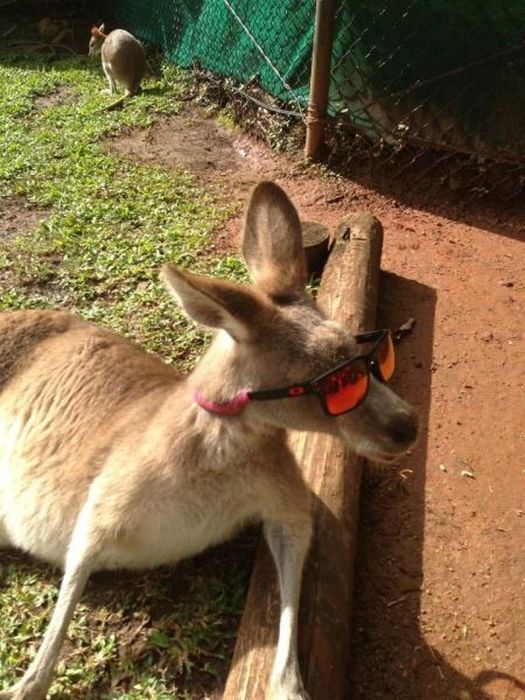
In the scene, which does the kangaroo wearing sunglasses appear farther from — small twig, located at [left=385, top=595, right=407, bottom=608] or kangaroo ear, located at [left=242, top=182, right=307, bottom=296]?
small twig, located at [left=385, top=595, right=407, bottom=608]

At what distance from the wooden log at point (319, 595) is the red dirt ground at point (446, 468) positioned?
0.76ft

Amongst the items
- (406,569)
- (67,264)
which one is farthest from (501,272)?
(67,264)

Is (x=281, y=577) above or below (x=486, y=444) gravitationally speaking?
above

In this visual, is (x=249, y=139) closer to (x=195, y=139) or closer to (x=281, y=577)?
(x=195, y=139)

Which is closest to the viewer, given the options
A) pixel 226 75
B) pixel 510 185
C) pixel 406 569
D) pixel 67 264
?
pixel 406 569

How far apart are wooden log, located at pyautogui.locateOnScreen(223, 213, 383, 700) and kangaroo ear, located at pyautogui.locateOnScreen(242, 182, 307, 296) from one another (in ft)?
2.67

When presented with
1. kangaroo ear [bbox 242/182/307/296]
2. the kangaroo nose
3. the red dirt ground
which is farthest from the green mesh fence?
the kangaroo nose

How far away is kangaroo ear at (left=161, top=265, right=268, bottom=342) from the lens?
1850mm

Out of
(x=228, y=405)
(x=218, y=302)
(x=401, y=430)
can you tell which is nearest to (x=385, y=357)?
(x=401, y=430)

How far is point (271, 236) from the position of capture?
8.09 ft

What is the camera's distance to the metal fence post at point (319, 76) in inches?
210

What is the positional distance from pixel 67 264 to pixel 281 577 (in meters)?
2.94

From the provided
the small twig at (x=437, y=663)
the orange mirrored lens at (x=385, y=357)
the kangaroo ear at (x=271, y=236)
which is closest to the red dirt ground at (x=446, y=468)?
the small twig at (x=437, y=663)

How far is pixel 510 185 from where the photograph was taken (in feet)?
17.4
